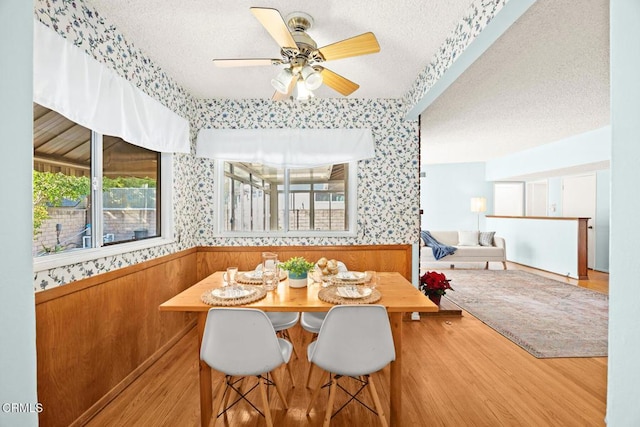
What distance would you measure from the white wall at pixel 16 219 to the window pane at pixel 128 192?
6.09 feet

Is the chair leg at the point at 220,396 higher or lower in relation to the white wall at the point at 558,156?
lower

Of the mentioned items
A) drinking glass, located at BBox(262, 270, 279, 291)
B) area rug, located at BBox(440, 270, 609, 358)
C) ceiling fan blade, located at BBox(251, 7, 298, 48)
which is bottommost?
area rug, located at BBox(440, 270, 609, 358)

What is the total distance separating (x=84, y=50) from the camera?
6.08ft

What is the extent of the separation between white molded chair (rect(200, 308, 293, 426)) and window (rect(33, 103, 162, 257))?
1.08 meters

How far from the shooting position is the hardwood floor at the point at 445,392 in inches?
73.2

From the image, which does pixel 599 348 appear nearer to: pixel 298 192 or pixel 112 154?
pixel 298 192

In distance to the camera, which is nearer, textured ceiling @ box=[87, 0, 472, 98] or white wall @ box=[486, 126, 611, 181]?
textured ceiling @ box=[87, 0, 472, 98]

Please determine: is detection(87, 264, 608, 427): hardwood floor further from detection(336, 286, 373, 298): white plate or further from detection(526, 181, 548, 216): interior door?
detection(526, 181, 548, 216): interior door

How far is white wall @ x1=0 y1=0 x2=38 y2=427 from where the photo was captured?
0.53m

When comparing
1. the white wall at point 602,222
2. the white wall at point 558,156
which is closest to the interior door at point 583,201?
the white wall at point 602,222

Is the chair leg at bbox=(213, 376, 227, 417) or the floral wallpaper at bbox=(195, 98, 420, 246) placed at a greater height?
the floral wallpaper at bbox=(195, 98, 420, 246)

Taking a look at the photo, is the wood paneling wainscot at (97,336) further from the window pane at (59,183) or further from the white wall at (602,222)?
the white wall at (602,222)

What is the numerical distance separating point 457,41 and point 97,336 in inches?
123

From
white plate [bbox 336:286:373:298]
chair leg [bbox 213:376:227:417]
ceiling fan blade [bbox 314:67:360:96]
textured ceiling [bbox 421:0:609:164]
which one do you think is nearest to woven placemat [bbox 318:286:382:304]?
white plate [bbox 336:286:373:298]
